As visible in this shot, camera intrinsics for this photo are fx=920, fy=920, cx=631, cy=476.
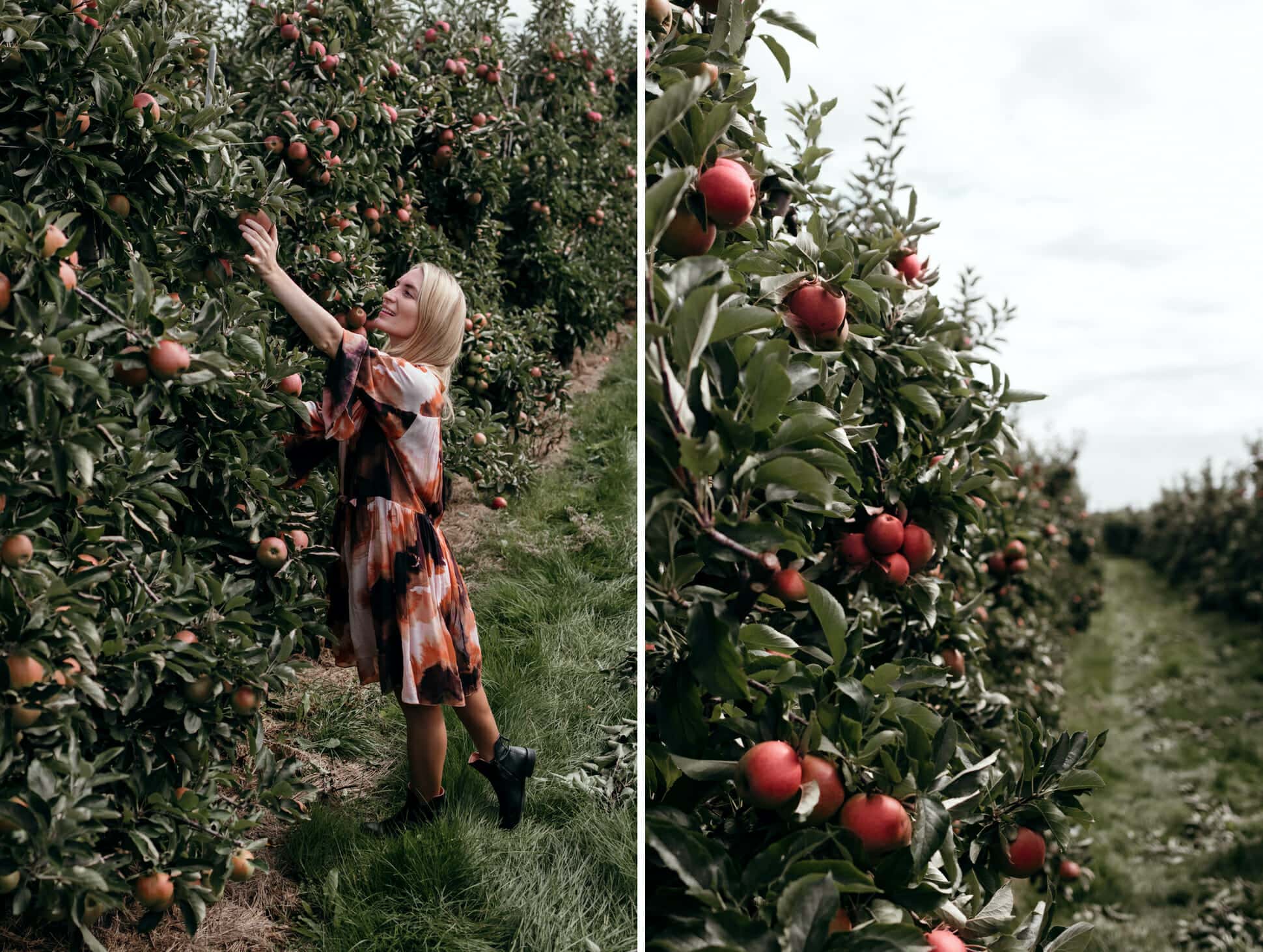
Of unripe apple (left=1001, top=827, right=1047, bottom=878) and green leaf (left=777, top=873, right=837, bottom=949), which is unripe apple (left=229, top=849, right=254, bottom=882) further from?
unripe apple (left=1001, top=827, right=1047, bottom=878)

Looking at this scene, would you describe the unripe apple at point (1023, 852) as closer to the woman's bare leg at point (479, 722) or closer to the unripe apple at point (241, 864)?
Answer: the woman's bare leg at point (479, 722)

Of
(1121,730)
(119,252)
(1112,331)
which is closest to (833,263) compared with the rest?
(119,252)

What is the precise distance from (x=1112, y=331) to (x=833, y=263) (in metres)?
3.66

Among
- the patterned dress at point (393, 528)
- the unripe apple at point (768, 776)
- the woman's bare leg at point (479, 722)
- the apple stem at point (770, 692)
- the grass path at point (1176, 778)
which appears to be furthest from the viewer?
the grass path at point (1176, 778)

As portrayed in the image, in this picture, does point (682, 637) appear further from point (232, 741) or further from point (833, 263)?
point (232, 741)

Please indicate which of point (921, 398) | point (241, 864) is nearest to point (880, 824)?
point (921, 398)

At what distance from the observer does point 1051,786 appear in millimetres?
1137

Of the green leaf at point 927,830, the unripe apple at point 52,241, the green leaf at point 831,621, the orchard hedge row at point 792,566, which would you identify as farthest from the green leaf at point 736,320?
the unripe apple at point 52,241

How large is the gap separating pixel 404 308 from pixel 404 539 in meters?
0.39

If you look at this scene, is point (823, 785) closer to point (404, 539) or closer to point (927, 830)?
point (927, 830)

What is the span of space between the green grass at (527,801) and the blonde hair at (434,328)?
52cm

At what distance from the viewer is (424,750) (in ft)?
5.15

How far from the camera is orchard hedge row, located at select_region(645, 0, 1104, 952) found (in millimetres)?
750

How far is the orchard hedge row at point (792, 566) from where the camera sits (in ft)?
2.46
